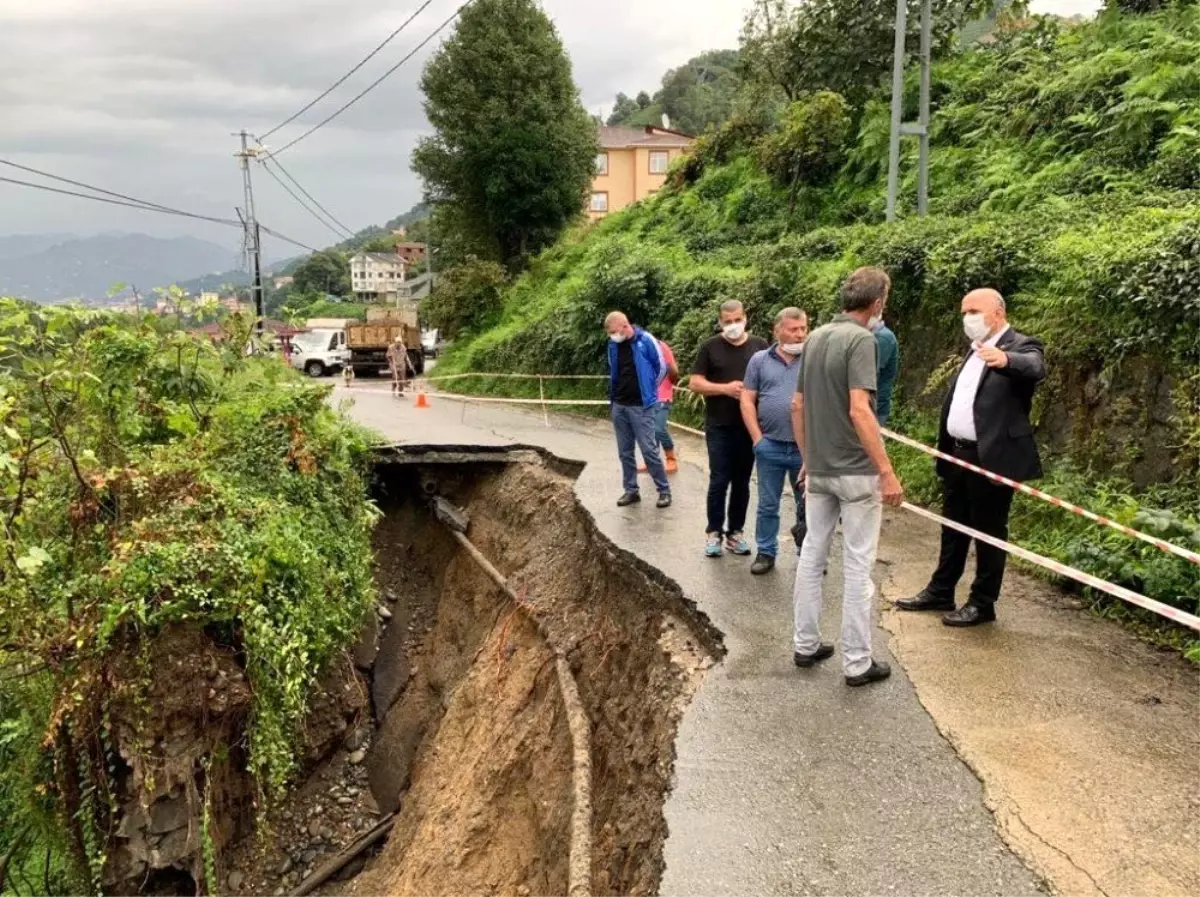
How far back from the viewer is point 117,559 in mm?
5445

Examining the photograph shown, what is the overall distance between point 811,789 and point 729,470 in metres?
2.94

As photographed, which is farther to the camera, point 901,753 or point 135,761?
point 135,761

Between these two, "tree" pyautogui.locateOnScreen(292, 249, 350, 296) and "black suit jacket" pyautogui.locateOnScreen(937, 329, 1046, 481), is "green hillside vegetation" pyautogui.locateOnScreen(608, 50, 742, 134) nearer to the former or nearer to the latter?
"tree" pyautogui.locateOnScreen(292, 249, 350, 296)

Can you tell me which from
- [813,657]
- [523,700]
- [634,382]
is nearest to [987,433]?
[813,657]

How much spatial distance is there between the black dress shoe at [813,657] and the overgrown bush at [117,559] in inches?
139

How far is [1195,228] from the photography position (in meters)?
6.02

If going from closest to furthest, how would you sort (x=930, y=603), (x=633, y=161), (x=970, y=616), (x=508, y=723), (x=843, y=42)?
(x=970, y=616) → (x=930, y=603) → (x=508, y=723) → (x=843, y=42) → (x=633, y=161)

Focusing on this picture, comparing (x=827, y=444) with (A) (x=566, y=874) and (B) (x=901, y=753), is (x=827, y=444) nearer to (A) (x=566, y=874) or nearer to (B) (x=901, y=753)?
(B) (x=901, y=753)

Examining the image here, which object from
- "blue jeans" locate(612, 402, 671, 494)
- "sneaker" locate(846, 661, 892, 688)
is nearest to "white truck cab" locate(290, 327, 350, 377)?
"blue jeans" locate(612, 402, 671, 494)

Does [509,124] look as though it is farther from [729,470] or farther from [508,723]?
[508,723]

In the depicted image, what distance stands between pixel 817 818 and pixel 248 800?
4.91 meters

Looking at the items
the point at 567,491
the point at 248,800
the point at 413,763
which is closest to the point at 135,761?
the point at 248,800

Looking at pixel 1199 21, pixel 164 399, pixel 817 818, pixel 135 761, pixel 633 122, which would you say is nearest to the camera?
pixel 817 818

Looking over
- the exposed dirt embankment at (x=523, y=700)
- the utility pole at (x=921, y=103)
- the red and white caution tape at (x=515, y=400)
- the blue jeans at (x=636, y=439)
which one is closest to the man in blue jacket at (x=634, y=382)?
the blue jeans at (x=636, y=439)
